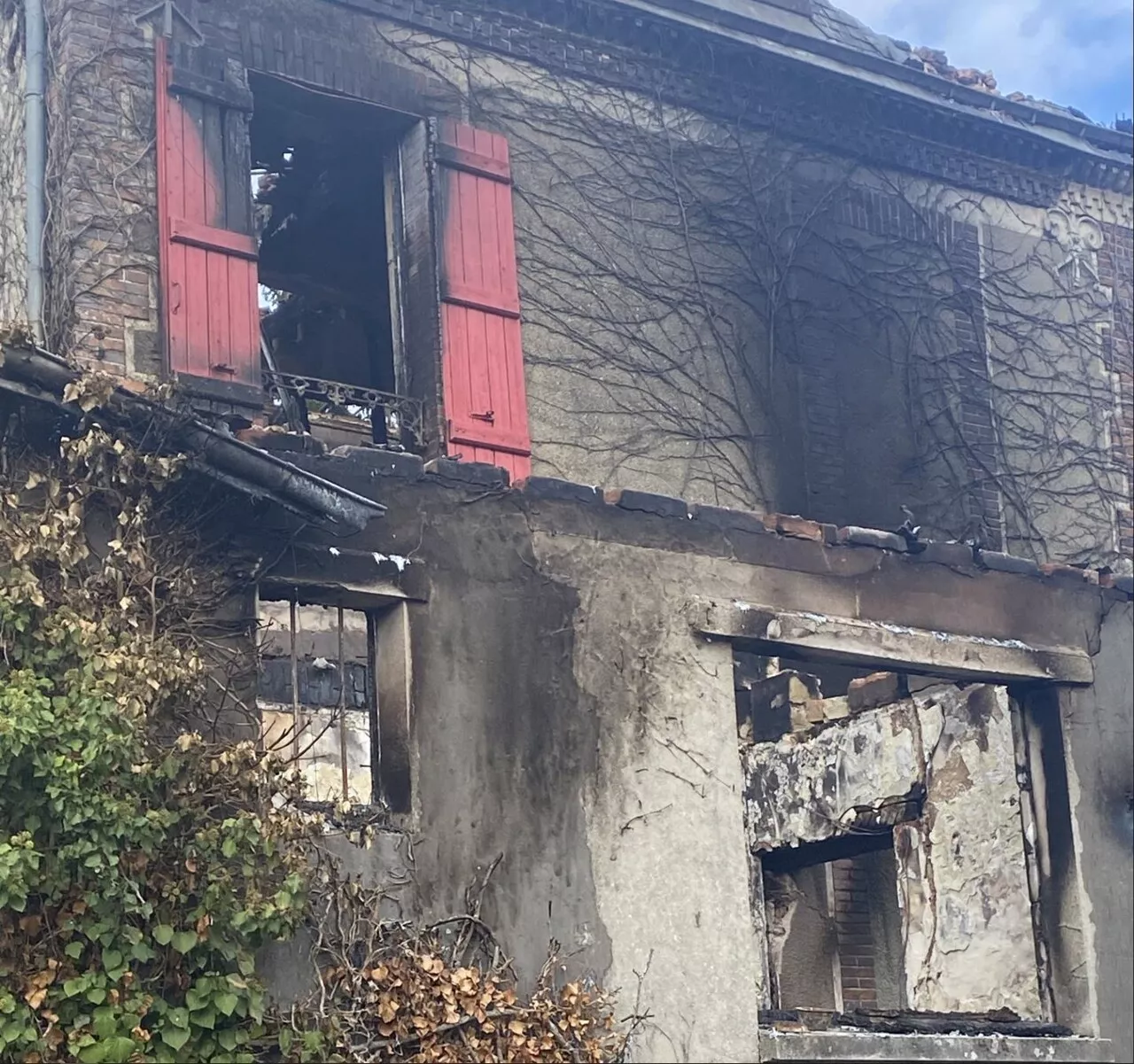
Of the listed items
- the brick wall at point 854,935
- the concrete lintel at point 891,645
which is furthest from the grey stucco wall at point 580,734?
the brick wall at point 854,935

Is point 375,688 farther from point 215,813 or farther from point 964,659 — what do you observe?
point 964,659

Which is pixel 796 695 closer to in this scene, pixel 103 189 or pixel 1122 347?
pixel 1122 347

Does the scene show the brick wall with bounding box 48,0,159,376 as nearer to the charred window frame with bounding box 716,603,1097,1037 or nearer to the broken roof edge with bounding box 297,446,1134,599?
the broken roof edge with bounding box 297,446,1134,599

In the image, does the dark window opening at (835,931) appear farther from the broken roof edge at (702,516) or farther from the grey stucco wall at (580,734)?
the grey stucco wall at (580,734)

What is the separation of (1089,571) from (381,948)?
4838 millimetres

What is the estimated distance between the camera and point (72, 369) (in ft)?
21.9

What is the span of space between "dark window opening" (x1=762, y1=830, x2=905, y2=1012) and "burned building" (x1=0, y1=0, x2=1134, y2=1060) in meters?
0.03

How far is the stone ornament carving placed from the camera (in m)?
12.9

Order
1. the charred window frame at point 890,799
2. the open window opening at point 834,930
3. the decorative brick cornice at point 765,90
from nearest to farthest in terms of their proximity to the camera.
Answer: the charred window frame at point 890,799
the decorative brick cornice at point 765,90
the open window opening at point 834,930

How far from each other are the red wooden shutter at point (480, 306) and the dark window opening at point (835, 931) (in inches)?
160

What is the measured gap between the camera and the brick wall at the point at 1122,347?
41.2 feet

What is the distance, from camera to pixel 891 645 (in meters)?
8.87

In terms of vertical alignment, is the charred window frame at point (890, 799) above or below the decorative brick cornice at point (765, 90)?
below

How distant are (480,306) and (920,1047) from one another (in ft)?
15.6
